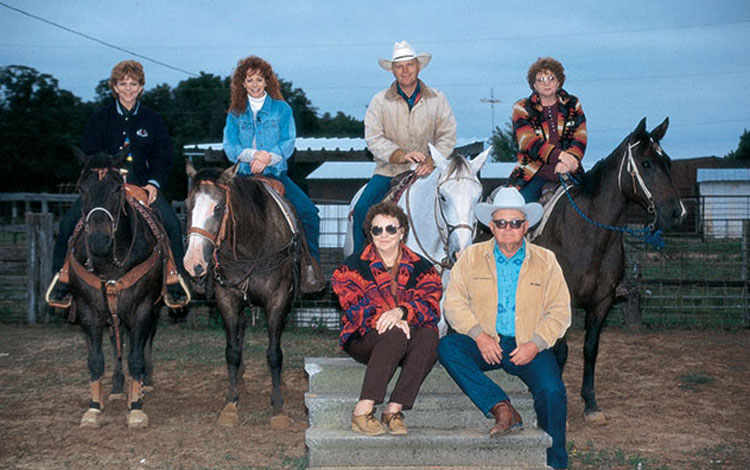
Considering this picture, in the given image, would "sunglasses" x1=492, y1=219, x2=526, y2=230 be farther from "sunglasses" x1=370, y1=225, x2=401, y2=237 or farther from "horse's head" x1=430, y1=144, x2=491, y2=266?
"sunglasses" x1=370, y1=225, x2=401, y2=237

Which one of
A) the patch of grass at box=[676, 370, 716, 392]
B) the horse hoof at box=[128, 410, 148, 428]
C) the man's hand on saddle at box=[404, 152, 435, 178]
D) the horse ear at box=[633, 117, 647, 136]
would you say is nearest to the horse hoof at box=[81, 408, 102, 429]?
the horse hoof at box=[128, 410, 148, 428]

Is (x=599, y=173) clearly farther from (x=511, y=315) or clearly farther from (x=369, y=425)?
(x=369, y=425)

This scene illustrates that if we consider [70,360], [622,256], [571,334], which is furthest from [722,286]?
[70,360]

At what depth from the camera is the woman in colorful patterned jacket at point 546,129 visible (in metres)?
6.60

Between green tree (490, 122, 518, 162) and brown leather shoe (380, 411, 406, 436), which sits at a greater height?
green tree (490, 122, 518, 162)

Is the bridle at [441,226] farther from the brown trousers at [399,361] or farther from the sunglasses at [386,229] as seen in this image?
the brown trousers at [399,361]

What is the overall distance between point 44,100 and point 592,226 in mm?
43436

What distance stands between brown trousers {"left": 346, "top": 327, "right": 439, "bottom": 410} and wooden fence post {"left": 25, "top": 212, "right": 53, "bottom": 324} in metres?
8.61

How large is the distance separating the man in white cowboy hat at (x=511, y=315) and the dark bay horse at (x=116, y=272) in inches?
116

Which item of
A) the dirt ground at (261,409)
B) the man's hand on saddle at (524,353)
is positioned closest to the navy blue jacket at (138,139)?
the dirt ground at (261,409)

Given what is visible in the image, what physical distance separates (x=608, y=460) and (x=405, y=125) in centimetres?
333

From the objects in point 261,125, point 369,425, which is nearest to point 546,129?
point 261,125

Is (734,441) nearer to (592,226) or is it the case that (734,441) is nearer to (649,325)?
(592,226)

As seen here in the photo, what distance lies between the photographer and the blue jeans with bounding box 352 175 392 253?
21.2 ft
